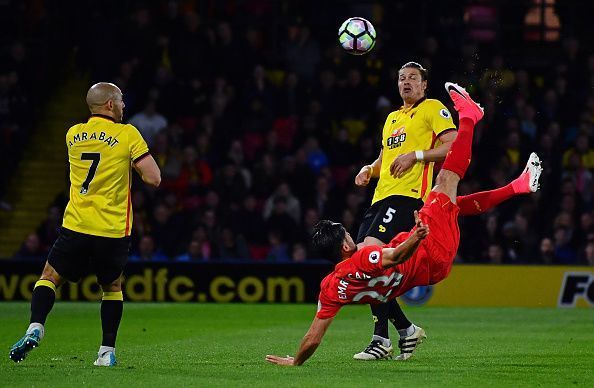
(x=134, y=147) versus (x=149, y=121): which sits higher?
(x=149, y=121)

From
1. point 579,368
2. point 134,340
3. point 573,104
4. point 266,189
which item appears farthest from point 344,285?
point 573,104

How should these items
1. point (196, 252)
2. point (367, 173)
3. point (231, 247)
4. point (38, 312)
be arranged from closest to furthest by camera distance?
1. point (38, 312)
2. point (367, 173)
3. point (196, 252)
4. point (231, 247)

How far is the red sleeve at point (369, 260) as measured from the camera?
8.75m

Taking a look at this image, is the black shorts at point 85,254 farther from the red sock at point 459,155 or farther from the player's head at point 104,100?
the red sock at point 459,155

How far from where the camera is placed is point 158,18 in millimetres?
22078

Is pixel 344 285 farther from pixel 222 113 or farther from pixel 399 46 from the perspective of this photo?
pixel 399 46

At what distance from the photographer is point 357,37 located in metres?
12.4

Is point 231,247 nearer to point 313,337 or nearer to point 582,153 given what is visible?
point 582,153

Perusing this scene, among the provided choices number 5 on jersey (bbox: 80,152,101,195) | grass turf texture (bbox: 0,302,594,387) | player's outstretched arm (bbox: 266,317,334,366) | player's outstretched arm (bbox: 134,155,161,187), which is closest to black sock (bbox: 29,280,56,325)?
grass turf texture (bbox: 0,302,594,387)

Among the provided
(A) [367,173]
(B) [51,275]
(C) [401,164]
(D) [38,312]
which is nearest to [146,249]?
(A) [367,173]

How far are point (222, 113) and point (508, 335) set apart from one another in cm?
881

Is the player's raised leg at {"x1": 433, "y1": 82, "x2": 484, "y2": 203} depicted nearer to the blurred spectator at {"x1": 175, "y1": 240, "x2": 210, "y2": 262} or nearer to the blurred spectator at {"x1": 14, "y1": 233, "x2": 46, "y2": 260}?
the blurred spectator at {"x1": 175, "y1": 240, "x2": 210, "y2": 262}

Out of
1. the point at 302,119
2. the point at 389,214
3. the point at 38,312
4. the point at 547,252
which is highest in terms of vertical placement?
the point at 302,119

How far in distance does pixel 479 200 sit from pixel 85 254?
3.24 meters
